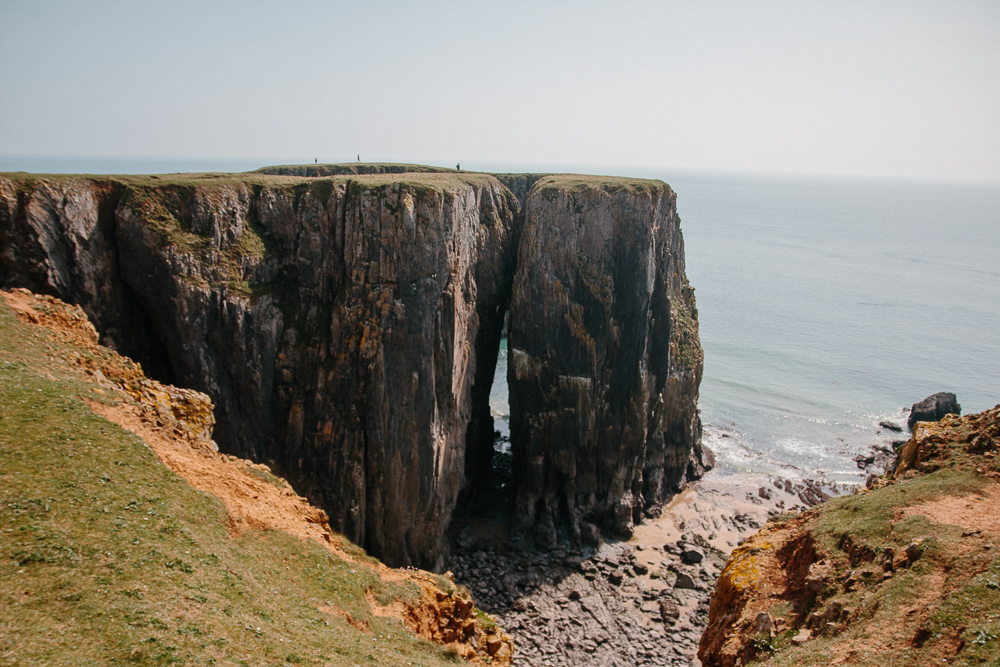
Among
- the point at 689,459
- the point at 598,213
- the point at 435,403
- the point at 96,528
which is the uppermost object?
the point at 598,213

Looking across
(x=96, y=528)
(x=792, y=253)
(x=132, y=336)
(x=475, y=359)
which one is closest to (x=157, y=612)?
(x=96, y=528)

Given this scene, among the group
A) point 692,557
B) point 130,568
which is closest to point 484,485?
point 692,557

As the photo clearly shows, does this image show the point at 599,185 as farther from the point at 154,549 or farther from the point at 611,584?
the point at 154,549

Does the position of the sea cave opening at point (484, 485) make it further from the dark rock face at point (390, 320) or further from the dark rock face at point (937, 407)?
the dark rock face at point (937, 407)

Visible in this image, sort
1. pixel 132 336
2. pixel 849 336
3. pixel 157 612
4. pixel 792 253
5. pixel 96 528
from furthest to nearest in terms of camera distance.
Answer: pixel 792 253 → pixel 849 336 → pixel 132 336 → pixel 96 528 → pixel 157 612

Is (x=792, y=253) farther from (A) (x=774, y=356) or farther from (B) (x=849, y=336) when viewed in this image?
(A) (x=774, y=356)

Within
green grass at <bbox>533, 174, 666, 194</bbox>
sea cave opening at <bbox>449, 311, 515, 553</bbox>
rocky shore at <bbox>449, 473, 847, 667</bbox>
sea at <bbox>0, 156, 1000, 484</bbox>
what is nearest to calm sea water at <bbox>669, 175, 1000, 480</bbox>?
sea at <bbox>0, 156, 1000, 484</bbox>

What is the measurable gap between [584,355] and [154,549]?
110ft

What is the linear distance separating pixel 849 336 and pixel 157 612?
10571 centimetres

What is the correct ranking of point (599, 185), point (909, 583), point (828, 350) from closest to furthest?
1. point (909, 583)
2. point (599, 185)
3. point (828, 350)

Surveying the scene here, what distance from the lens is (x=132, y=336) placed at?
31.3 metres

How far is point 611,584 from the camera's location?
37.2 metres

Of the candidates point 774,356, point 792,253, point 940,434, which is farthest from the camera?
point 792,253

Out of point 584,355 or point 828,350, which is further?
point 828,350
